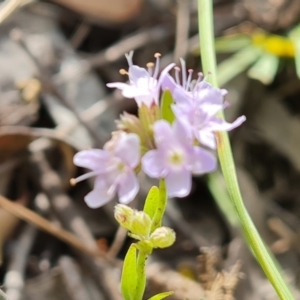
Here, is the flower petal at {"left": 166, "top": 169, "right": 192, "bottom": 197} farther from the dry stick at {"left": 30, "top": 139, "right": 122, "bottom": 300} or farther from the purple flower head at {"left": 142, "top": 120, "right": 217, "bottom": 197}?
the dry stick at {"left": 30, "top": 139, "right": 122, "bottom": 300}

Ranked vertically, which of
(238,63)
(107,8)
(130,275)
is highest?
(107,8)

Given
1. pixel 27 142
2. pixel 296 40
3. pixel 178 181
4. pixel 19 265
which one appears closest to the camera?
pixel 178 181

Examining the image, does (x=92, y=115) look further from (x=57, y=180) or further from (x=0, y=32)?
(x=0, y=32)

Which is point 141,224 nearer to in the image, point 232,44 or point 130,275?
point 130,275

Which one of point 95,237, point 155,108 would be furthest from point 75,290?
Answer: point 155,108

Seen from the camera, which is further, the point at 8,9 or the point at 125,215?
the point at 8,9

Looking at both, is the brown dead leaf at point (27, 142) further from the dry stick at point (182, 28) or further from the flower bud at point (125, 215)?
the flower bud at point (125, 215)

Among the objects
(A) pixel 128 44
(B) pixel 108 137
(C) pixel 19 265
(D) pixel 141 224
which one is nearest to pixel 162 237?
(D) pixel 141 224
